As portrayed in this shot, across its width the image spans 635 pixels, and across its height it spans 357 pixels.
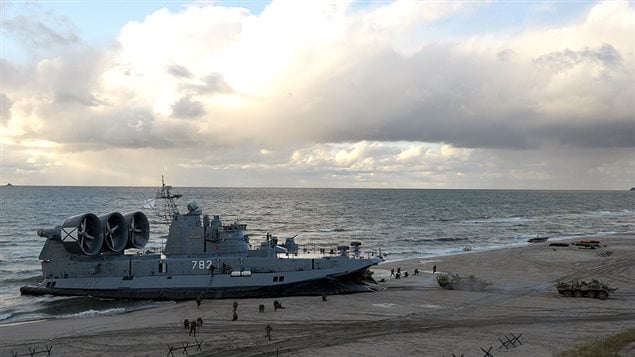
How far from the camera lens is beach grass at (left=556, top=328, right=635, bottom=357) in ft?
72.6

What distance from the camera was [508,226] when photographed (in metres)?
113

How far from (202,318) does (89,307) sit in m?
11.8

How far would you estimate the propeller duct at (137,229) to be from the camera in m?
43.7

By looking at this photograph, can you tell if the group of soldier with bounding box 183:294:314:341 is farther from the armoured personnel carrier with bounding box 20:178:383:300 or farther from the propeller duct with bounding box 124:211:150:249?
the propeller duct with bounding box 124:211:150:249

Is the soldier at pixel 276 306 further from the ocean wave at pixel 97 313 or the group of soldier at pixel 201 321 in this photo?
the ocean wave at pixel 97 313

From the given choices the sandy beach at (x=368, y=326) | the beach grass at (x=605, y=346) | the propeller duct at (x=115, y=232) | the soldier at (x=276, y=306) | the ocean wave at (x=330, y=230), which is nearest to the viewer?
the beach grass at (x=605, y=346)

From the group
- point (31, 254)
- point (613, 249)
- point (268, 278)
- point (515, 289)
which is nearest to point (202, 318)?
point (268, 278)

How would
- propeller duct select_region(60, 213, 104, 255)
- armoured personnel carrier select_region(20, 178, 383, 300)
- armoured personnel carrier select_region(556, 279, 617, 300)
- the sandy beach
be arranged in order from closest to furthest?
the sandy beach < armoured personnel carrier select_region(556, 279, 617, 300) < armoured personnel carrier select_region(20, 178, 383, 300) < propeller duct select_region(60, 213, 104, 255)

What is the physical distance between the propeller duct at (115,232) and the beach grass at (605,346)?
109 ft

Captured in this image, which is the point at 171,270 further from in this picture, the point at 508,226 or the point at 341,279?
the point at 508,226

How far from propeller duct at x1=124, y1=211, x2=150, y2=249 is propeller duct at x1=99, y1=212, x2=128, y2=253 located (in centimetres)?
64

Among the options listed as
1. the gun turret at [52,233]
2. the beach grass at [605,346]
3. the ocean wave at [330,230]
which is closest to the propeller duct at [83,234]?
the gun turret at [52,233]

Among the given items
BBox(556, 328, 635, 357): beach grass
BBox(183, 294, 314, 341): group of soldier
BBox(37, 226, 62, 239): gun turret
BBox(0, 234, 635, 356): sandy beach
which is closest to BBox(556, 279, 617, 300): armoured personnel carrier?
BBox(0, 234, 635, 356): sandy beach

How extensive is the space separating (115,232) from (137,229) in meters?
2.25
